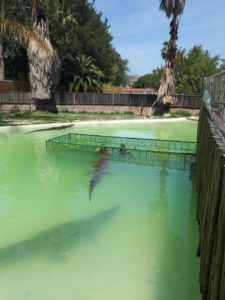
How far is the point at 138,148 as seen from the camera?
1556 cm

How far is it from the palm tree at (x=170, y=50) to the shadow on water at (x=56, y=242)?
71.6 feet

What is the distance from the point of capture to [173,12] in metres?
26.6

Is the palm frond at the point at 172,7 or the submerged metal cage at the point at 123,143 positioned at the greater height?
the palm frond at the point at 172,7

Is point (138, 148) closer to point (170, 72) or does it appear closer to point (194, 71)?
point (170, 72)

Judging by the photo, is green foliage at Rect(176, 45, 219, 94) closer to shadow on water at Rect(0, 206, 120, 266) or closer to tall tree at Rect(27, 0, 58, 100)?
tall tree at Rect(27, 0, 58, 100)

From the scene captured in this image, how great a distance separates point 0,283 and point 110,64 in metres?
40.5

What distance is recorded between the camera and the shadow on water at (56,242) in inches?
251

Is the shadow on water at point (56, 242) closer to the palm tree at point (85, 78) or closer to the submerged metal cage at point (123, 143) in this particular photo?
the submerged metal cage at point (123, 143)

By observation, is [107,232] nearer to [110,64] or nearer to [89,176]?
[89,176]

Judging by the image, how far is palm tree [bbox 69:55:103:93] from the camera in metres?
34.4

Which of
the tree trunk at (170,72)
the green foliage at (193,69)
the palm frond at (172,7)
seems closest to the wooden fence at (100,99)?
the tree trunk at (170,72)

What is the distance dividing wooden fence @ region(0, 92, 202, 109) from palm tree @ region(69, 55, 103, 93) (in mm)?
2251

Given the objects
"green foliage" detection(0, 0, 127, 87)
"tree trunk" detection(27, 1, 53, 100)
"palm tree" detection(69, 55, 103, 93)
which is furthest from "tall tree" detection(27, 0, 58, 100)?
"green foliage" detection(0, 0, 127, 87)

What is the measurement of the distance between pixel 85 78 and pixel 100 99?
441 centimetres
